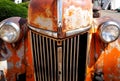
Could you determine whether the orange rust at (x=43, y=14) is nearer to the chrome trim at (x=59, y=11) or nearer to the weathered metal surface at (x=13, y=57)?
the chrome trim at (x=59, y=11)

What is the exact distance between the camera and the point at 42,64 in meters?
4.53

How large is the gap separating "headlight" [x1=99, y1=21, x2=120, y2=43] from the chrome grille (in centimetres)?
27

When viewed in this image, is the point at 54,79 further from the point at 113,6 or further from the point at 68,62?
the point at 113,6

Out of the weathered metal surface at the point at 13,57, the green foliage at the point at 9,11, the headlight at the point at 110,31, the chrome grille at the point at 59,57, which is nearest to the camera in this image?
the chrome grille at the point at 59,57

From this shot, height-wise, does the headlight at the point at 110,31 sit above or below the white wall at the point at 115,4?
above

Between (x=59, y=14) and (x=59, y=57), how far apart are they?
549 mm

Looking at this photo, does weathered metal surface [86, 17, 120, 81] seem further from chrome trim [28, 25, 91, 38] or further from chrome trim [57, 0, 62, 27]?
chrome trim [57, 0, 62, 27]

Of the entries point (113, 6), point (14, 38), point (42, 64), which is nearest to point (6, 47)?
point (14, 38)

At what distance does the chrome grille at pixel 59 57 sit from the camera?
4254mm

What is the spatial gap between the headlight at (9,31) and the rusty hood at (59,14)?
26cm

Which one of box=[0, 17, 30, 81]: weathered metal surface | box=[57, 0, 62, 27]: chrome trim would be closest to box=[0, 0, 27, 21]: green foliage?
box=[0, 17, 30, 81]: weathered metal surface

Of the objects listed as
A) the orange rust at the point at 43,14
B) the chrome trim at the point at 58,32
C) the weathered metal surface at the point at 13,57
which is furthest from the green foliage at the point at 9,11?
the chrome trim at the point at 58,32

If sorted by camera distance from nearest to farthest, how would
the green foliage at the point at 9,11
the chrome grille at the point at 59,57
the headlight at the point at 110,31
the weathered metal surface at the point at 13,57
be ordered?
the chrome grille at the point at 59,57
the headlight at the point at 110,31
the weathered metal surface at the point at 13,57
the green foliage at the point at 9,11

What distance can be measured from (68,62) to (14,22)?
94cm
